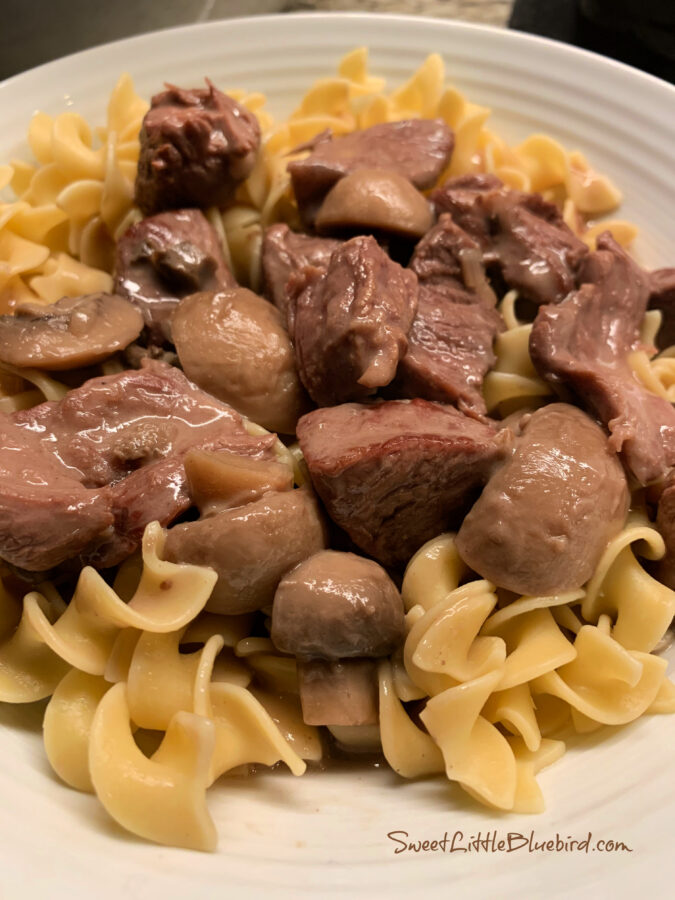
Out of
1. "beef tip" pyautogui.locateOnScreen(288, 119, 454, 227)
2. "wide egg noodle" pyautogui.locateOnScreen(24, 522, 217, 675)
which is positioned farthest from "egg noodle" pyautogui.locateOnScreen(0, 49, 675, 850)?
"beef tip" pyautogui.locateOnScreen(288, 119, 454, 227)

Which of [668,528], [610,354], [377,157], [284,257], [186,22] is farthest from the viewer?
[186,22]

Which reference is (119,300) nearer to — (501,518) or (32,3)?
(501,518)

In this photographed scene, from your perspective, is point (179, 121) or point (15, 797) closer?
point (15, 797)

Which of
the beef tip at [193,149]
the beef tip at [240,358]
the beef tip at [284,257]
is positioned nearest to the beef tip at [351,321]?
the beef tip at [240,358]

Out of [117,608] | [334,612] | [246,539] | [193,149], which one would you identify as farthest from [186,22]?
[334,612]

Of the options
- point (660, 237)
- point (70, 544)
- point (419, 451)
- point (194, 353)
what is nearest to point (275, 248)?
point (194, 353)

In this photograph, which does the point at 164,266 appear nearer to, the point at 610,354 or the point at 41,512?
the point at 41,512
